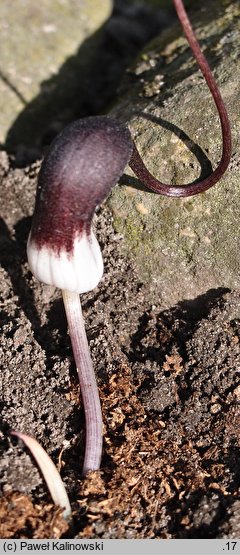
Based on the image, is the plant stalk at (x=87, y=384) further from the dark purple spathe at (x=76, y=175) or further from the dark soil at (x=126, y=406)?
the dark purple spathe at (x=76, y=175)

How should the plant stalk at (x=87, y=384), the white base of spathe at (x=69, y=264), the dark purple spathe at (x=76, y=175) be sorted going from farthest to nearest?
the plant stalk at (x=87, y=384) → the white base of spathe at (x=69, y=264) → the dark purple spathe at (x=76, y=175)

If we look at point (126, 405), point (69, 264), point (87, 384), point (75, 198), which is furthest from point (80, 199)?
point (126, 405)

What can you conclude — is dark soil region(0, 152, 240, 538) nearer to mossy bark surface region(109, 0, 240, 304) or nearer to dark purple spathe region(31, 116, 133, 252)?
mossy bark surface region(109, 0, 240, 304)

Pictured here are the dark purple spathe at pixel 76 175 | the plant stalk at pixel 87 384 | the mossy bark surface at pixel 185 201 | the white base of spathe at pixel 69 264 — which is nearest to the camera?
the dark purple spathe at pixel 76 175

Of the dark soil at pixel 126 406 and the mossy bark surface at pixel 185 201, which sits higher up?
the mossy bark surface at pixel 185 201

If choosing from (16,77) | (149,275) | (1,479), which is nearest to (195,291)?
(149,275)

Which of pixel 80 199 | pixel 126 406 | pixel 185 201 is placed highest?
pixel 185 201

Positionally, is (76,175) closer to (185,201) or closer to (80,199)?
(80,199)

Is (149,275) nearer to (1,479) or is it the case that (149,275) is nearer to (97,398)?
(97,398)

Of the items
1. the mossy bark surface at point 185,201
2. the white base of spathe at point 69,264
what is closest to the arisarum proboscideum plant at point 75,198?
the white base of spathe at point 69,264
